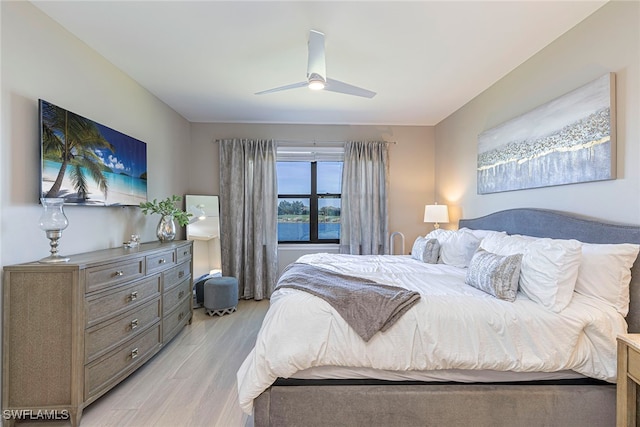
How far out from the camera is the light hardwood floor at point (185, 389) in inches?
73.9

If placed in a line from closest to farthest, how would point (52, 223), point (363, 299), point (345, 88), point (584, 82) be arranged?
1. point (363, 299)
2. point (52, 223)
3. point (584, 82)
4. point (345, 88)

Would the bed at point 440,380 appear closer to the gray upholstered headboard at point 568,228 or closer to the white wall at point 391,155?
the gray upholstered headboard at point 568,228

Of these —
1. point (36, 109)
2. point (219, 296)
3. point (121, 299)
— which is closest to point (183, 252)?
point (219, 296)

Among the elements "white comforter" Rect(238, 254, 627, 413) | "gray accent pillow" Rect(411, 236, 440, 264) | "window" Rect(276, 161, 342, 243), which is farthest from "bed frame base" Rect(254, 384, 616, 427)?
"window" Rect(276, 161, 342, 243)

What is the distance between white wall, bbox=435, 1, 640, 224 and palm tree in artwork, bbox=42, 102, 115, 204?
12.1 feet

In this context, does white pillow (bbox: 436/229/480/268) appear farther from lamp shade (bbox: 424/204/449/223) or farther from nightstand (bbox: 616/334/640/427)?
nightstand (bbox: 616/334/640/427)

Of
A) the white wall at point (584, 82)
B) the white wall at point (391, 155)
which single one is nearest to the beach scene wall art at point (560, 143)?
the white wall at point (584, 82)

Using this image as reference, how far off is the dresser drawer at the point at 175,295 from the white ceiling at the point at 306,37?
2.16 m

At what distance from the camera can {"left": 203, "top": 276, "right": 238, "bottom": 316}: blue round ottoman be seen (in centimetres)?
370

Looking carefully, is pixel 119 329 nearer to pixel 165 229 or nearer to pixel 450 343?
pixel 165 229

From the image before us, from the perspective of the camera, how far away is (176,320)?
3.04m

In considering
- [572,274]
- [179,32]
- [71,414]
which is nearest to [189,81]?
[179,32]

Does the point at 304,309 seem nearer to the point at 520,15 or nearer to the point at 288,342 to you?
the point at 288,342

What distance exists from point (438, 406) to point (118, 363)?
85.3 inches
